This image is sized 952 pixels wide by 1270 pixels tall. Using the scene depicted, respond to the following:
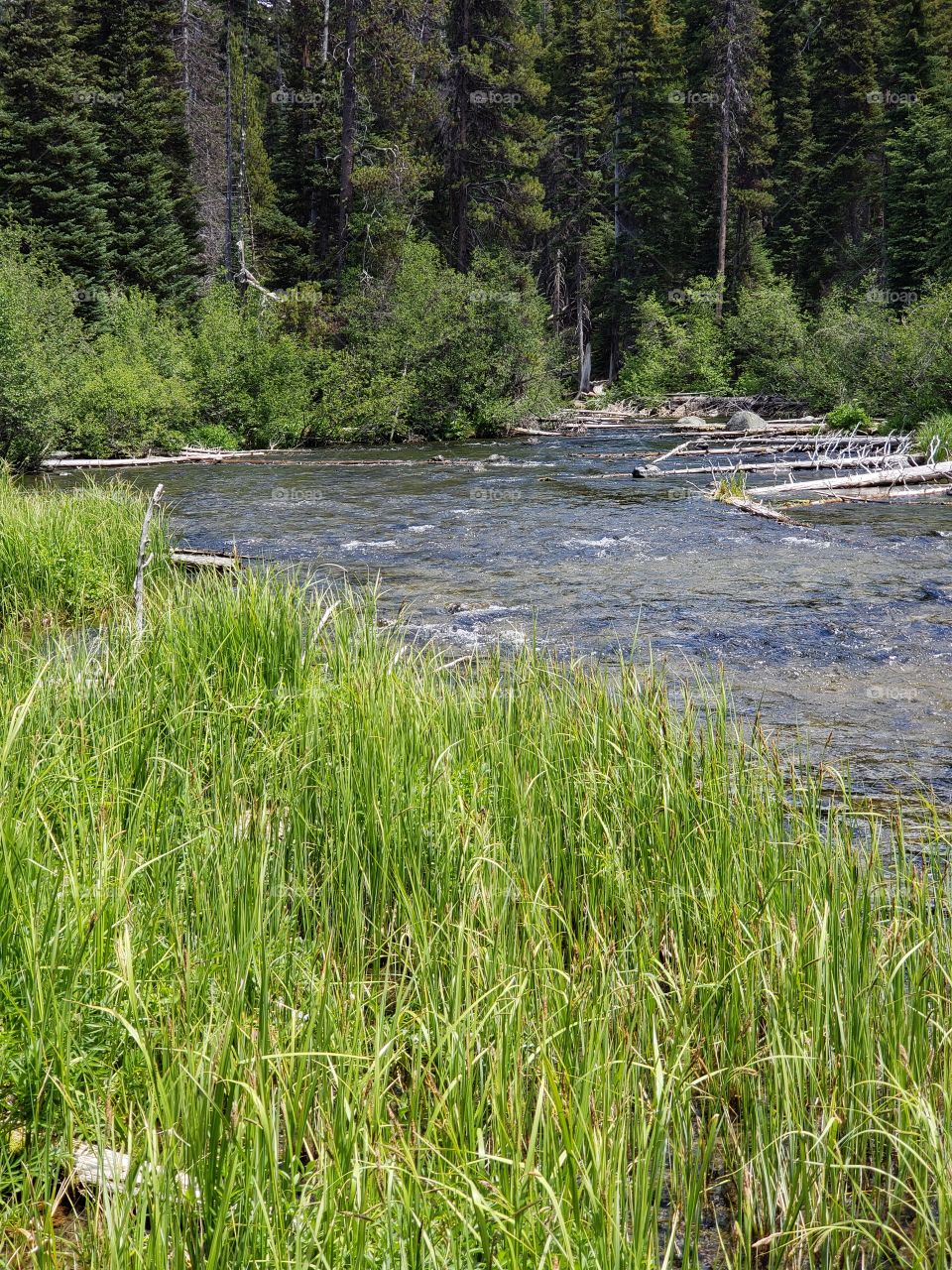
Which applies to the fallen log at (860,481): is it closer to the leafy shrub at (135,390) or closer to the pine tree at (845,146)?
the leafy shrub at (135,390)

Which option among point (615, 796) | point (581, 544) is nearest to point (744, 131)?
point (581, 544)

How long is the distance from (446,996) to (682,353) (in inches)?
1556

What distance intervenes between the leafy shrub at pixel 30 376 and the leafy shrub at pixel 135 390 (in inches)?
18.8

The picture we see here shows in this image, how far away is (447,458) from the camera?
23.3 metres

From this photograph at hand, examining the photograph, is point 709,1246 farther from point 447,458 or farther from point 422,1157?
point 447,458

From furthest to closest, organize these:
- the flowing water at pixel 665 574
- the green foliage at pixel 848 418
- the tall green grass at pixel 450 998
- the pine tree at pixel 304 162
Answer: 1. the pine tree at pixel 304 162
2. the green foliage at pixel 848 418
3. the flowing water at pixel 665 574
4. the tall green grass at pixel 450 998

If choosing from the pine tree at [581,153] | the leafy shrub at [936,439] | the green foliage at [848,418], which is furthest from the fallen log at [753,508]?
the pine tree at [581,153]

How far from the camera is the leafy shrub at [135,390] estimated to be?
21672 mm

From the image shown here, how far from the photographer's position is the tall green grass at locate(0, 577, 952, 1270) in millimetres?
1847

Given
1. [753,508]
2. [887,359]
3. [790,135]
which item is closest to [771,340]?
[887,359]

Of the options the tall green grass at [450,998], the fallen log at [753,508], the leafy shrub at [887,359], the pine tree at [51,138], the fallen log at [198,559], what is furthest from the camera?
the pine tree at [51,138]

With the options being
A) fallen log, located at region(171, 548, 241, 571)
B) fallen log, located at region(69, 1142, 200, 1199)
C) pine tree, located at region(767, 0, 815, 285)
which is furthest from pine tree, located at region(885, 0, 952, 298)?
fallen log, located at region(69, 1142, 200, 1199)

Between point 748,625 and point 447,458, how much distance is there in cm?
1548

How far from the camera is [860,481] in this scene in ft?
53.0
